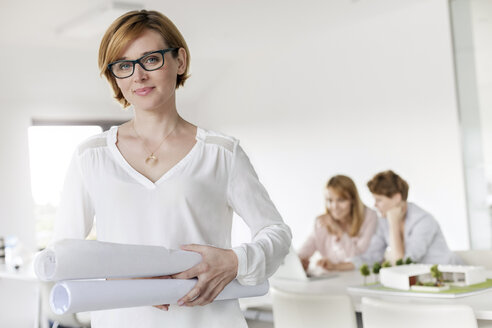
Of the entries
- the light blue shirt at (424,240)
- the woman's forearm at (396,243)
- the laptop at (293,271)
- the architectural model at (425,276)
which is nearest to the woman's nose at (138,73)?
the architectural model at (425,276)

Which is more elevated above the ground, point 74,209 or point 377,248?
point 74,209

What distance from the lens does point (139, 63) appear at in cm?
130

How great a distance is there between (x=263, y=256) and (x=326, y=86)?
6501 millimetres

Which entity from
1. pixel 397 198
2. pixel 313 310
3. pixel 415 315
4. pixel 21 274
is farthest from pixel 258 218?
pixel 21 274

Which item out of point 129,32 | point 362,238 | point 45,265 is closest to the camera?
point 45,265

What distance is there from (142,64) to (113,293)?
45cm

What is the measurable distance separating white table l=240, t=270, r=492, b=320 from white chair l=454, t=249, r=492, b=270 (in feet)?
1.79

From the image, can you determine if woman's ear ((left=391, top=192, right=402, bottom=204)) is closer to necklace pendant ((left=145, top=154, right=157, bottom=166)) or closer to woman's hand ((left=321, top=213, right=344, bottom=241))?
woman's hand ((left=321, top=213, right=344, bottom=241))

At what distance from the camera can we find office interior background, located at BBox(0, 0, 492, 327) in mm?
5938

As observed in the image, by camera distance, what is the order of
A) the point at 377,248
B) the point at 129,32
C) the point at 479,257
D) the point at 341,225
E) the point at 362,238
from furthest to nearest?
the point at 341,225 < the point at 362,238 < the point at 377,248 < the point at 479,257 < the point at 129,32

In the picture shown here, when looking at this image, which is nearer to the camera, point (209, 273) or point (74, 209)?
point (209, 273)

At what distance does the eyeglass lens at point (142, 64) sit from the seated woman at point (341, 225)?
362cm

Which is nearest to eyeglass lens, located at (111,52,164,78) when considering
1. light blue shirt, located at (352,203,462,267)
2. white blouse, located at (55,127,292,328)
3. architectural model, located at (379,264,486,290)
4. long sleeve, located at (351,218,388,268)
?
white blouse, located at (55,127,292,328)

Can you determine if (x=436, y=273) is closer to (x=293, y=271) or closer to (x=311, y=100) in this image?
(x=293, y=271)
